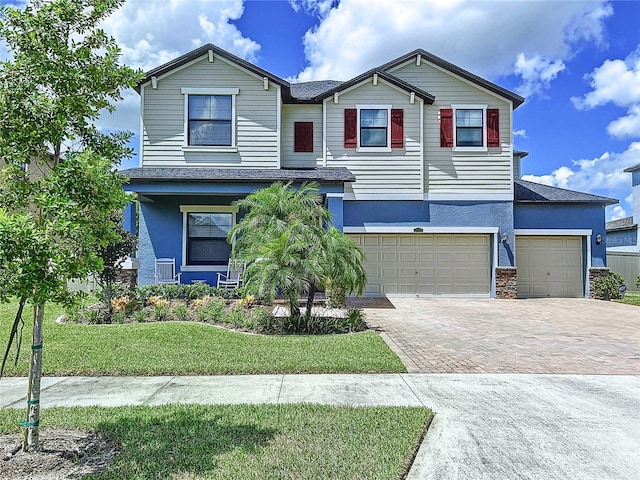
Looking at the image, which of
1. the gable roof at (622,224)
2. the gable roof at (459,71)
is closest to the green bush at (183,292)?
the gable roof at (459,71)

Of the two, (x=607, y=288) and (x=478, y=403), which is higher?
(x=607, y=288)

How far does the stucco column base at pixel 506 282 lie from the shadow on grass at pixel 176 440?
1291 centimetres

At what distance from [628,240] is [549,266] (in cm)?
1077

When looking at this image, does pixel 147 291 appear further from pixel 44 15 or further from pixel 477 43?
pixel 477 43

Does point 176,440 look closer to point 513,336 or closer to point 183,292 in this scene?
point 513,336

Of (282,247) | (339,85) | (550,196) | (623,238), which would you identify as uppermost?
(339,85)

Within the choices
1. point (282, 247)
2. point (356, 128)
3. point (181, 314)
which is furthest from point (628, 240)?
point (181, 314)

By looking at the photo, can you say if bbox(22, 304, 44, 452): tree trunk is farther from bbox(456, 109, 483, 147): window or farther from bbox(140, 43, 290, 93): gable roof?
bbox(456, 109, 483, 147): window

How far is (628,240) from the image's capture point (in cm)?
2295

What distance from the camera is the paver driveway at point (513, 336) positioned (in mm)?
6445

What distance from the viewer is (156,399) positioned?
4.79m

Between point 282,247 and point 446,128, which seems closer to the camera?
point 282,247

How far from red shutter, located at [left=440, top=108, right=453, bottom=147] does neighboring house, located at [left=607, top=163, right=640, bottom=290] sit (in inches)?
399

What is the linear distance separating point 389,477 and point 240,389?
2522 millimetres
